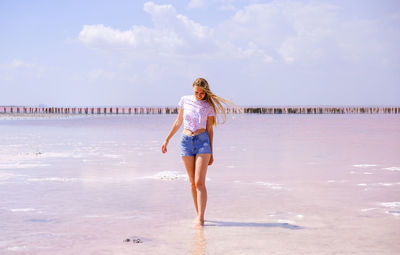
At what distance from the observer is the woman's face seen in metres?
6.30

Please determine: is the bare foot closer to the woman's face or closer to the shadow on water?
the shadow on water

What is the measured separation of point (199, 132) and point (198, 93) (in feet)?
1.59

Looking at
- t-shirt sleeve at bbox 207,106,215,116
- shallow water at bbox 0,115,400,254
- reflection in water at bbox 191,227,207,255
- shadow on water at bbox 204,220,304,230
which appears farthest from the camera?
t-shirt sleeve at bbox 207,106,215,116

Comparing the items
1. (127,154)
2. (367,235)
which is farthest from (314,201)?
(127,154)

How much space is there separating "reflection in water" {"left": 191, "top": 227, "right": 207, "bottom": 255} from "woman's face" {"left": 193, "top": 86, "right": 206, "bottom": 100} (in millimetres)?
1608

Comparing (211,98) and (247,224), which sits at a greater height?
(211,98)

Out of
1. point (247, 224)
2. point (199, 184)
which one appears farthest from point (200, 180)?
point (247, 224)

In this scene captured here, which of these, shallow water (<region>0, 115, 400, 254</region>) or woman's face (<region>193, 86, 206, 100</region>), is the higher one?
woman's face (<region>193, 86, 206, 100</region>)

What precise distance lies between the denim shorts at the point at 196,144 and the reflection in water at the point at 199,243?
37.0 inches

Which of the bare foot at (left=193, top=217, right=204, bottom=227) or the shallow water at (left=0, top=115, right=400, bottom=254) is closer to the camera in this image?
the shallow water at (left=0, top=115, right=400, bottom=254)

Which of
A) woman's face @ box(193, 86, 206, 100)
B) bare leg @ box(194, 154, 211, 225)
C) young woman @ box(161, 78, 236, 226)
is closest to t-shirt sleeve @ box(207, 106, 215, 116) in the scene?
young woman @ box(161, 78, 236, 226)

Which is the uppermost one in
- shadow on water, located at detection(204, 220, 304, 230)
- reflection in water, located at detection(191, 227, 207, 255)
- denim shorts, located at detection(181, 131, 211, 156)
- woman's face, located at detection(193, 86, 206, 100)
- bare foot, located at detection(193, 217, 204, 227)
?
woman's face, located at detection(193, 86, 206, 100)

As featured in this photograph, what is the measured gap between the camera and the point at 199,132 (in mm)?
6359

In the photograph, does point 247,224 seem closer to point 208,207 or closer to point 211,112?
point 208,207
